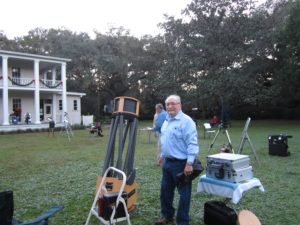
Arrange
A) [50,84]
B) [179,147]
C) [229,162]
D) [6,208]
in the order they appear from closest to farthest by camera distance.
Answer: [6,208] < [229,162] < [179,147] < [50,84]

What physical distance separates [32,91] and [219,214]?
1140 inches

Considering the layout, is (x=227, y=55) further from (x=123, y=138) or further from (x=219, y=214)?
(x=219, y=214)

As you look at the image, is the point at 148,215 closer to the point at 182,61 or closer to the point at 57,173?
the point at 57,173

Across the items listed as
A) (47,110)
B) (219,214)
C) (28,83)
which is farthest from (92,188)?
(47,110)

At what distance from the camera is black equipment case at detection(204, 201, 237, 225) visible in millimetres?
4453

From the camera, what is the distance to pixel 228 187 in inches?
172

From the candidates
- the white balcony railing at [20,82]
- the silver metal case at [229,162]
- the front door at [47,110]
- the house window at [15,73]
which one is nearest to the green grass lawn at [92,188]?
the silver metal case at [229,162]

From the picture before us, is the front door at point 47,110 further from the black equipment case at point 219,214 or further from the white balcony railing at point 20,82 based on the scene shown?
the black equipment case at point 219,214

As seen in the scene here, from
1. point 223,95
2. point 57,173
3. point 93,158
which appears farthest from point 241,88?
point 57,173

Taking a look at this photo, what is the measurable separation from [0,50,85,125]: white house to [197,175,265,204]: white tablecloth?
24499 millimetres

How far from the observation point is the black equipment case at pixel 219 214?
175 inches

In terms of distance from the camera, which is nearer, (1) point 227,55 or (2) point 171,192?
(2) point 171,192

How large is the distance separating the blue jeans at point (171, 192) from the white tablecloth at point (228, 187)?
0.29 meters

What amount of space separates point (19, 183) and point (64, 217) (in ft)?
9.60
